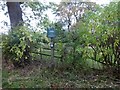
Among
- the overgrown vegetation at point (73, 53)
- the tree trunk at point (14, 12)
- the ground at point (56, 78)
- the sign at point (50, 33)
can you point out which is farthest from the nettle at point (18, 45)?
the tree trunk at point (14, 12)

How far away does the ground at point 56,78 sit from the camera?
5098mm

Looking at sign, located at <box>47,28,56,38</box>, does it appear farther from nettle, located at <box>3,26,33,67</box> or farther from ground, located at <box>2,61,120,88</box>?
ground, located at <box>2,61,120,88</box>

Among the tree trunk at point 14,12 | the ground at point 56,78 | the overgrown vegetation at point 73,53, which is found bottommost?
the ground at point 56,78

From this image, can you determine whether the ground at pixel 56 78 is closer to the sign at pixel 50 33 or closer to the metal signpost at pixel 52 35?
the metal signpost at pixel 52 35

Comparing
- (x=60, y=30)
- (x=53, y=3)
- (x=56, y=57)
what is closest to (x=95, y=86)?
(x=56, y=57)

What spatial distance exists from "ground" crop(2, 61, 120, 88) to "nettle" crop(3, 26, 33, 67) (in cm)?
38

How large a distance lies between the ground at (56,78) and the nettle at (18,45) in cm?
38

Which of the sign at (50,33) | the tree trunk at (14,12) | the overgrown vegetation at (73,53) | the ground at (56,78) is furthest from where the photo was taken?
the tree trunk at (14,12)

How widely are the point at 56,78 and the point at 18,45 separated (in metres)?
1.46

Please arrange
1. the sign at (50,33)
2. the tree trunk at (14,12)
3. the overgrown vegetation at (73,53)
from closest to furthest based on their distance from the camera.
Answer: the overgrown vegetation at (73,53) < the sign at (50,33) < the tree trunk at (14,12)

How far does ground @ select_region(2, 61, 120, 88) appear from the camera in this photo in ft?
16.7

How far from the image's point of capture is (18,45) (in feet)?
20.0

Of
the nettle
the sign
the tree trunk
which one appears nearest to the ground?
the nettle

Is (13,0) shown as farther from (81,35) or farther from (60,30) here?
(81,35)
